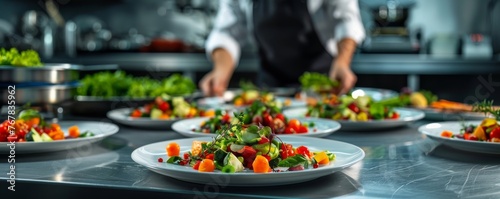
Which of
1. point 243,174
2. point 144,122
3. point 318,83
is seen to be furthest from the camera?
point 318,83

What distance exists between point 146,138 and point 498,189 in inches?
33.5

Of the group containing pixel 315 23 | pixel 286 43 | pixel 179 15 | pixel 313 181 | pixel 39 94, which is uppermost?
pixel 179 15

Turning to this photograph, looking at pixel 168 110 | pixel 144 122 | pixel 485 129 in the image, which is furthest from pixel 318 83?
pixel 485 129

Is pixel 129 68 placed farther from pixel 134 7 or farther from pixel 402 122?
pixel 402 122

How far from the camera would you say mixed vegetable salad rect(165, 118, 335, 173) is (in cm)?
88

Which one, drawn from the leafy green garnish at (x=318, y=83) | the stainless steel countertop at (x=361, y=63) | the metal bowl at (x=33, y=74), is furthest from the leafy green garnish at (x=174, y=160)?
the stainless steel countertop at (x=361, y=63)

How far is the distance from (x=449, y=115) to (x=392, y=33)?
291 centimetres

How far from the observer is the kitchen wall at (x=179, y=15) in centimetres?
491

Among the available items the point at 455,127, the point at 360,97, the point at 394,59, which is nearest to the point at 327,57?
the point at 394,59

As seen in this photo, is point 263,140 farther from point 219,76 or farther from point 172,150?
point 219,76

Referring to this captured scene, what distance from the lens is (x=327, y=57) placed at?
3.36 metres

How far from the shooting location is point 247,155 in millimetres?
914

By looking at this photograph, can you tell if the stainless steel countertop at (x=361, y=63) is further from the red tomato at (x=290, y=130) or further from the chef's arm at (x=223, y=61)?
the red tomato at (x=290, y=130)

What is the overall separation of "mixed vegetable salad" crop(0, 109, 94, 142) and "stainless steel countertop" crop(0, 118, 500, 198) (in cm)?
4
